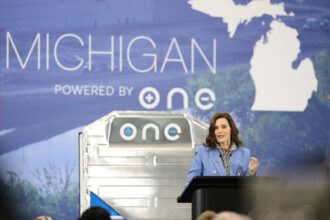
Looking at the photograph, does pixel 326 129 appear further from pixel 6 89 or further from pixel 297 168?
pixel 297 168

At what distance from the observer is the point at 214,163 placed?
259 inches

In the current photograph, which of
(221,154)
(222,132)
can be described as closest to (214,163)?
(221,154)

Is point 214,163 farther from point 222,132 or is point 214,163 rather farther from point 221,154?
point 222,132

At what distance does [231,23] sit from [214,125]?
97.0 inches

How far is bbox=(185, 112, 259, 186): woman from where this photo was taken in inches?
259

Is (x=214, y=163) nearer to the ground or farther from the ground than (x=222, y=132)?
nearer to the ground

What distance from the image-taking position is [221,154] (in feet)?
21.7

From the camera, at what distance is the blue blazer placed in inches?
259

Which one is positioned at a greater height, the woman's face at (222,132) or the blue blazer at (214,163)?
the woman's face at (222,132)

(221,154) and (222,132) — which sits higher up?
(222,132)

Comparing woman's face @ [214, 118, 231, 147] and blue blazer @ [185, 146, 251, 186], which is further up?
woman's face @ [214, 118, 231, 147]

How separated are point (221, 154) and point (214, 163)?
94 millimetres

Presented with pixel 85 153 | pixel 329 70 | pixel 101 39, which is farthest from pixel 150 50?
pixel 329 70

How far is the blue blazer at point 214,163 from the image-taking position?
21.6 ft
